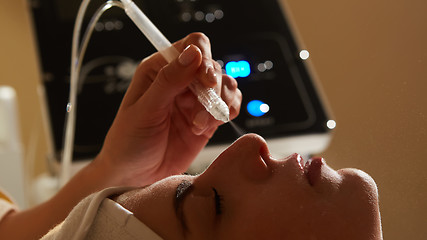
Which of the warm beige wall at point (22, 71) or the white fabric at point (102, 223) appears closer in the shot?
the white fabric at point (102, 223)

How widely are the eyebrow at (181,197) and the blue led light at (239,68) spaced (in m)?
0.78

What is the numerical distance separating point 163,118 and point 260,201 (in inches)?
14.3

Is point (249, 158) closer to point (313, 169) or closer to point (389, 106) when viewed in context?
point (313, 169)

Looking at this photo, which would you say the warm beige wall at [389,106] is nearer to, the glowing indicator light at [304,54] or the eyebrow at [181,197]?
the eyebrow at [181,197]

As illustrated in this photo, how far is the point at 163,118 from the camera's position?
2.85 ft

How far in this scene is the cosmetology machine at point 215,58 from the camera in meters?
1.33

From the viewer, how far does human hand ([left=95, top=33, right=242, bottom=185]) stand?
75 cm

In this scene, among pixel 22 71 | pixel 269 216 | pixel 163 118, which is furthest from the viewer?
pixel 22 71

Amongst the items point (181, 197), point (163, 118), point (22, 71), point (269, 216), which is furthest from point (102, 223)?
point (22, 71)

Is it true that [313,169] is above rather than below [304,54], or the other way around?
above

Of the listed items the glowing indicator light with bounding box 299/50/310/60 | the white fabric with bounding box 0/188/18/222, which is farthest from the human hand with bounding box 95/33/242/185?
the glowing indicator light with bounding box 299/50/310/60

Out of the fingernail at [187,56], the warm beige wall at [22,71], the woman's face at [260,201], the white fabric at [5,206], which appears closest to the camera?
the woman's face at [260,201]

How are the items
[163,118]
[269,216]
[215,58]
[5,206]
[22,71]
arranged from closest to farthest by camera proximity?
[269,216]
[163,118]
[5,206]
[215,58]
[22,71]

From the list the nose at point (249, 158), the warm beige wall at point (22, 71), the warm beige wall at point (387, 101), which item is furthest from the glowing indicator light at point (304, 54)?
the warm beige wall at point (22, 71)
